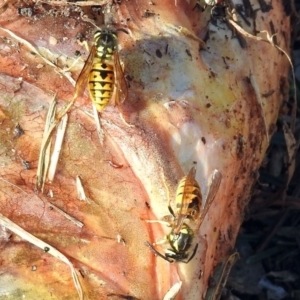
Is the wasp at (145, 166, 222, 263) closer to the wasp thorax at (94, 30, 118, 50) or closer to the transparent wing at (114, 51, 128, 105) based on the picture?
the transparent wing at (114, 51, 128, 105)

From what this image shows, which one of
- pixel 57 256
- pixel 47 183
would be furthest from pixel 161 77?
A: pixel 57 256

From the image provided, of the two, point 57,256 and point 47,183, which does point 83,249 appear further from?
point 47,183

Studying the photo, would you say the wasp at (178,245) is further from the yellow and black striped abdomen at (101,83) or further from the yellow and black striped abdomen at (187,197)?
the yellow and black striped abdomen at (101,83)

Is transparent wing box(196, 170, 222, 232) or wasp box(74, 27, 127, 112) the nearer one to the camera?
wasp box(74, 27, 127, 112)

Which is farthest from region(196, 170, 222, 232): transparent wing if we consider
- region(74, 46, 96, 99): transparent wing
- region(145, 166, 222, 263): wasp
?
region(74, 46, 96, 99): transparent wing

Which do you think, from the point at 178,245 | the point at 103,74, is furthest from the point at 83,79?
the point at 178,245

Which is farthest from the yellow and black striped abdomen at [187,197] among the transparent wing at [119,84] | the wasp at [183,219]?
the transparent wing at [119,84]
